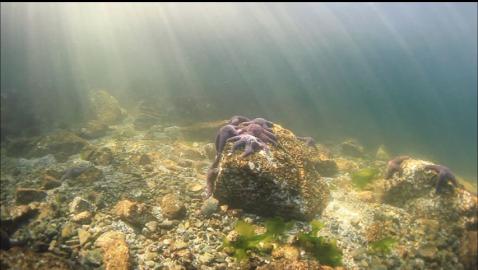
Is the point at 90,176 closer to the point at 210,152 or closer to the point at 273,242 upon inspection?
the point at 210,152

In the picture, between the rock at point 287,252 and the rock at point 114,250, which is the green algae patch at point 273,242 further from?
the rock at point 114,250

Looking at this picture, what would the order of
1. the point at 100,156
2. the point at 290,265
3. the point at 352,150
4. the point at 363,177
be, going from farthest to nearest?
1. the point at 352,150
2. the point at 100,156
3. the point at 363,177
4. the point at 290,265

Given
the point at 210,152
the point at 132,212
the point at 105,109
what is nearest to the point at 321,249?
the point at 132,212

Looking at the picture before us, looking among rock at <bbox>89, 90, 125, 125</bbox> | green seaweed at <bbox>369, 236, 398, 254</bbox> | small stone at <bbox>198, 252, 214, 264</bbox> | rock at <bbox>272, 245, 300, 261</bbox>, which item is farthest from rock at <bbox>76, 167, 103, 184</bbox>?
green seaweed at <bbox>369, 236, 398, 254</bbox>

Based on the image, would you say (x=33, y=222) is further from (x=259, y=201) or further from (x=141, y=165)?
(x=259, y=201)

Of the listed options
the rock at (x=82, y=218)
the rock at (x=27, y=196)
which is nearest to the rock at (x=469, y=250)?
the rock at (x=82, y=218)

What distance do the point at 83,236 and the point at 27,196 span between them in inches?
105

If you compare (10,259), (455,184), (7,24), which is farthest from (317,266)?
(7,24)

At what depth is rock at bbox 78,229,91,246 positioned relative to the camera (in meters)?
5.73

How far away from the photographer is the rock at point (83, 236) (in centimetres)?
573

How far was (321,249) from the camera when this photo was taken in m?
5.71

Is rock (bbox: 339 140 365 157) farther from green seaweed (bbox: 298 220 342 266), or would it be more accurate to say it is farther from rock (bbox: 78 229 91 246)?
rock (bbox: 78 229 91 246)

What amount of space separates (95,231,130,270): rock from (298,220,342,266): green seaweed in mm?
3077

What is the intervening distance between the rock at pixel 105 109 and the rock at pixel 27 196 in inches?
279
